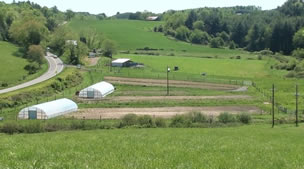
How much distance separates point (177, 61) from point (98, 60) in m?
23.9

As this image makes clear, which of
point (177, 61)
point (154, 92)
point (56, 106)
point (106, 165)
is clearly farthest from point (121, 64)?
point (106, 165)

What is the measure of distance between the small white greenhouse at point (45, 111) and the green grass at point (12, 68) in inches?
964

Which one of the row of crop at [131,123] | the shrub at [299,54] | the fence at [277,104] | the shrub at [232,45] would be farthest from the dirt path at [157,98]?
the shrub at [232,45]

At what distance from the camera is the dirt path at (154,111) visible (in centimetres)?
5295

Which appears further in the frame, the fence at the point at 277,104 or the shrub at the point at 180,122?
the fence at the point at 277,104

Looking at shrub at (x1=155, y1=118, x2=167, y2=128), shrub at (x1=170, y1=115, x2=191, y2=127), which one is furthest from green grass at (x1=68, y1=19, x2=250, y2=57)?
shrub at (x1=155, y1=118, x2=167, y2=128)

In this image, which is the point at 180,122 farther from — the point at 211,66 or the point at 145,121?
the point at 211,66

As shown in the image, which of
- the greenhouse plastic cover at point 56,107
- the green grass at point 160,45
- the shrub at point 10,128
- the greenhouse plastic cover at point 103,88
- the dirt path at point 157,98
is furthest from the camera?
the green grass at point 160,45

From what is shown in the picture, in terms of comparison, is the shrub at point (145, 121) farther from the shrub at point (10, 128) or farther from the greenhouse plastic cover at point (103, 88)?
the greenhouse plastic cover at point (103, 88)

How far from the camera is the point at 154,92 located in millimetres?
73750

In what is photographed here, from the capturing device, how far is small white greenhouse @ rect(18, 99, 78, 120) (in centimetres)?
5116

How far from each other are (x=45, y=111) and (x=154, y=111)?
14.1 meters

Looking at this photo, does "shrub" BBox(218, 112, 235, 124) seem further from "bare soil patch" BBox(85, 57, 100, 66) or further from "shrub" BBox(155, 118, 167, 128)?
"bare soil patch" BBox(85, 57, 100, 66)

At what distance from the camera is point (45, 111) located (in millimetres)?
51500
